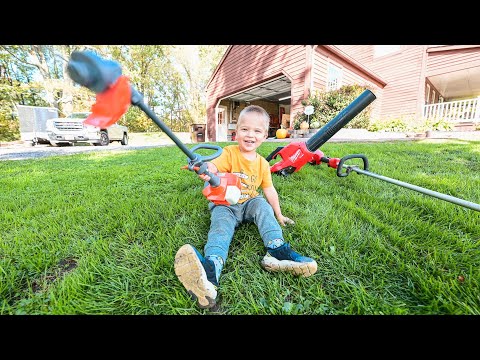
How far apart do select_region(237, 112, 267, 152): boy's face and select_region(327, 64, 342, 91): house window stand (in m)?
8.66

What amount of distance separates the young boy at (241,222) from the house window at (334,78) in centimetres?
868

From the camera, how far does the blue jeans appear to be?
1.13 meters

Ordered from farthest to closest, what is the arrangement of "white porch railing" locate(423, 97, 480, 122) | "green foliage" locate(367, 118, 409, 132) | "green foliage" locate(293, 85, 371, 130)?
"white porch railing" locate(423, 97, 480, 122) → "green foliage" locate(367, 118, 409, 132) → "green foliage" locate(293, 85, 371, 130)

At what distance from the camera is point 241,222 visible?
147cm

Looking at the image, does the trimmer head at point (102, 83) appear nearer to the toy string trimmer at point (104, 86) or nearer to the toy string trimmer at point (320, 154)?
the toy string trimmer at point (104, 86)

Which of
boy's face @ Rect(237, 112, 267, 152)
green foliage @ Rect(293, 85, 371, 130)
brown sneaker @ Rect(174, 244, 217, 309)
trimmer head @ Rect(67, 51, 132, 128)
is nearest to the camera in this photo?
trimmer head @ Rect(67, 51, 132, 128)

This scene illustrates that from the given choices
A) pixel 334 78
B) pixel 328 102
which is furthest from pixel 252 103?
pixel 328 102

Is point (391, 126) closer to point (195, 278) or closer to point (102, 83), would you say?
point (195, 278)

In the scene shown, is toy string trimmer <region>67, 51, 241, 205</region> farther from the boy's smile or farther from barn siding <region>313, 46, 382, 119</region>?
barn siding <region>313, 46, 382, 119</region>

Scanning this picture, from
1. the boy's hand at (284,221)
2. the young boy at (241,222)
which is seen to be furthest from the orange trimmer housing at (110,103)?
the boy's hand at (284,221)

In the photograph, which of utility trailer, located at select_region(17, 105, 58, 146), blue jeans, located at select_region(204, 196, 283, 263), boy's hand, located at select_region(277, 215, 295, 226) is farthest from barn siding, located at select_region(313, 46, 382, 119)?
utility trailer, located at select_region(17, 105, 58, 146)

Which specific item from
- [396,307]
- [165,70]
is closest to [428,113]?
[396,307]

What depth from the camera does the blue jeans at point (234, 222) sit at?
Answer: 113 centimetres

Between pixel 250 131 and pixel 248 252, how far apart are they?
74cm
